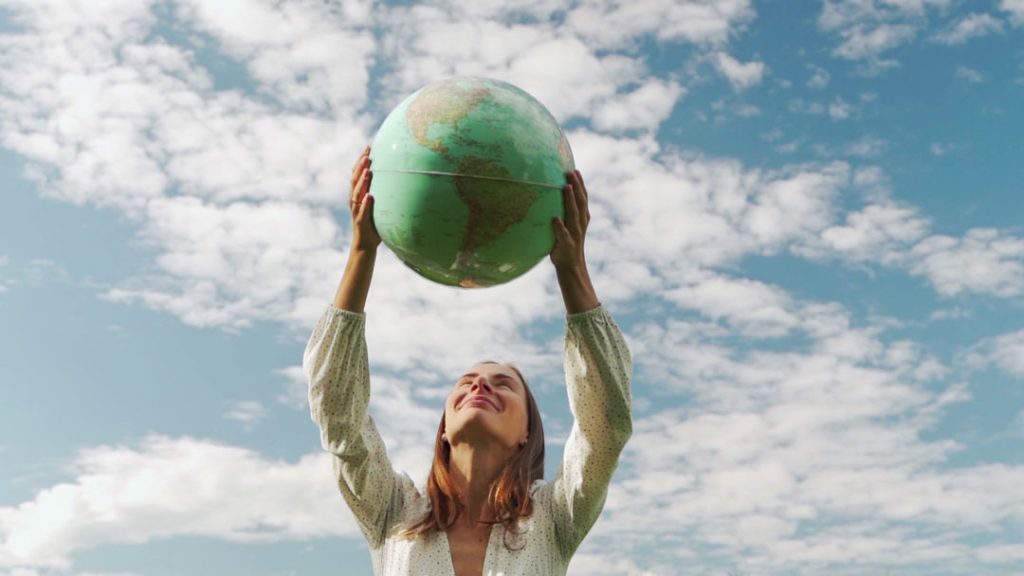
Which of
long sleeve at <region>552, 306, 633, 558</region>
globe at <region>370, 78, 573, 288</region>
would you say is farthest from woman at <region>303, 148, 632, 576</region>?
globe at <region>370, 78, 573, 288</region>

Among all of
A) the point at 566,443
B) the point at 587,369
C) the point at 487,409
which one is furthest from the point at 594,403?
the point at 487,409

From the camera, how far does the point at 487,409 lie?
5.55 metres

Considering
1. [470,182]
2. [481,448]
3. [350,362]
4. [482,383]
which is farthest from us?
[482,383]

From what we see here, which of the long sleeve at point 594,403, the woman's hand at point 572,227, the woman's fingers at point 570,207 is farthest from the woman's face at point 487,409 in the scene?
the woman's fingers at point 570,207

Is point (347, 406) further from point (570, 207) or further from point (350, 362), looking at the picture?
point (570, 207)

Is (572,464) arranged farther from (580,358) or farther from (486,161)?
(486,161)

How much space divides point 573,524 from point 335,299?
1.69m

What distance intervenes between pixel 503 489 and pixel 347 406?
94 cm

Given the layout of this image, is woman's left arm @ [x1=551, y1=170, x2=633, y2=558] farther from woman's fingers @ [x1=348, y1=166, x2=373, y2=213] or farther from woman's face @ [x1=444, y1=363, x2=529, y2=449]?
woman's fingers @ [x1=348, y1=166, x2=373, y2=213]

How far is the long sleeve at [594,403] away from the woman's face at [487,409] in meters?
0.46

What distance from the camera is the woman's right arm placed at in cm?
524

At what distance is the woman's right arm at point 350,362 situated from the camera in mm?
5238

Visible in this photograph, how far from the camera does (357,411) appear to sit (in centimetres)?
535

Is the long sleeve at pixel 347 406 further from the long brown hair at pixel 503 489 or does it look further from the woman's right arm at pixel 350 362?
the long brown hair at pixel 503 489
